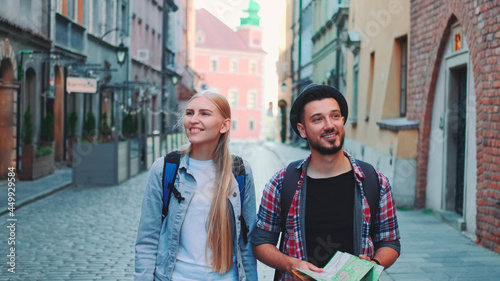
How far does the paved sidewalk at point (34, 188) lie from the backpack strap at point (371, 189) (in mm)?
9210

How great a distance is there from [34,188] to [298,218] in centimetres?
1265

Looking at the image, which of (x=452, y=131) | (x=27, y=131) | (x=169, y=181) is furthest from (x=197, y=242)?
(x=27, y=131)

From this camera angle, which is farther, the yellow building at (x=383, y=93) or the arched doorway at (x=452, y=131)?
the yellow building at (x=383, y=93)

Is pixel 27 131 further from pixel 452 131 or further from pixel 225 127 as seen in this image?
pixel 225 127

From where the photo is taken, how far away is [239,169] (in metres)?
3.41

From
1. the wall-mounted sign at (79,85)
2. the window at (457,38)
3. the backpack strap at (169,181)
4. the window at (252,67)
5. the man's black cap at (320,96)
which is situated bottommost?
the backpack strap at (169,181)

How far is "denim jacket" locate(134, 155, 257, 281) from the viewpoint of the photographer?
3213 millimetres

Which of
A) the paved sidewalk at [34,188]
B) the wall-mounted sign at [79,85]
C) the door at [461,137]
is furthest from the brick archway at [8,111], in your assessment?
the door at [461,137]

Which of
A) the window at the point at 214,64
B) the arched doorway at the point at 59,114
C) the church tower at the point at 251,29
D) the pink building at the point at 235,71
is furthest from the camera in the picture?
the church tower at the point at 251,29

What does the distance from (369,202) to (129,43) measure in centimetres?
2981

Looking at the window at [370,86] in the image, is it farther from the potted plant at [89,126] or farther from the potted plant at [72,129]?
the potted plant at [72,129]

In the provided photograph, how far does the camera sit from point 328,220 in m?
2.93

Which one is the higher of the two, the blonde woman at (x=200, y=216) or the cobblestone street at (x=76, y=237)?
the blonde woman at (x=200, y=216)

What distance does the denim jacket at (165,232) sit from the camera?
321 cm
